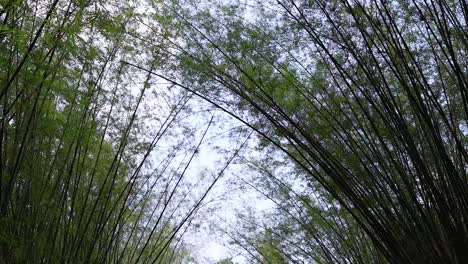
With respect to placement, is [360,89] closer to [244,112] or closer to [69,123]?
[244,112]

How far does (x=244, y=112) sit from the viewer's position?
4.23 metres

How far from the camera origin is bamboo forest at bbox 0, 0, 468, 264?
3.06m

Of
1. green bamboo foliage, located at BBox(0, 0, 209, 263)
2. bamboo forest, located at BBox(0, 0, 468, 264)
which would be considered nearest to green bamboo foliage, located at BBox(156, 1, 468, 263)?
bamboo forest, located at BBox(0, 0, 468, 264)

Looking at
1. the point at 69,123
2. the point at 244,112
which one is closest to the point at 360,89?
the point at 244,112

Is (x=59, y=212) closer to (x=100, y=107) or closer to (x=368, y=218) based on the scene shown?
(x=100, y=107)

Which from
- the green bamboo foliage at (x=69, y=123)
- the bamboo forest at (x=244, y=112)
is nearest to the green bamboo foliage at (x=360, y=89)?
the bamboo forest at (x=244, y=112)

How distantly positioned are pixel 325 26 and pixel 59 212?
7.90ft

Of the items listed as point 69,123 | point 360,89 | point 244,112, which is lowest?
point 69,123

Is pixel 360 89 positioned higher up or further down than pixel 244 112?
further down

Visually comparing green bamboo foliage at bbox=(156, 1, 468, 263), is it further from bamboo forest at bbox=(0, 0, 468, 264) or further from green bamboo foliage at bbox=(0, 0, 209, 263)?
green bamboo foliage at bbox=(0, 0, 209, 263)

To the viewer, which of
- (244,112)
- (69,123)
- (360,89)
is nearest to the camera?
(360,89)

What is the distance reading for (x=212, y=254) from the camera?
7.68 metres

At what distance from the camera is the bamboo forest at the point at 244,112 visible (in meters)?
3.06

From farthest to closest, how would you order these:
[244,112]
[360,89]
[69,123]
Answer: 1. [244,112]
2. [69,123]
3. [360,89]
